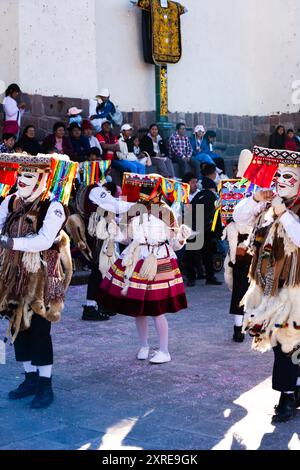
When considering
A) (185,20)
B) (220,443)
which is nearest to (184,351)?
(220,443)

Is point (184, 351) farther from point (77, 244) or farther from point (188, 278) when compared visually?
point (188, 278)

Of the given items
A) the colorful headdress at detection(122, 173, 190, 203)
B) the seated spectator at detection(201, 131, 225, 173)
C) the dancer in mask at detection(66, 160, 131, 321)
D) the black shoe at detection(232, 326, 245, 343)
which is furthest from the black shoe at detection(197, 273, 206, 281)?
the colorful headdress at detection(122, 173, 190, 203)

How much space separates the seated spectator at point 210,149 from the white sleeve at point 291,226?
11.6 metres

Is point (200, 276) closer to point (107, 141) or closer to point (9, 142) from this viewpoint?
point (107, 141)

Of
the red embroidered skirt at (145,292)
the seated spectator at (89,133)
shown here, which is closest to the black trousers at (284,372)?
the red embroidered skirt at (145,292)

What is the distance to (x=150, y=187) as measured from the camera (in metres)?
7.45

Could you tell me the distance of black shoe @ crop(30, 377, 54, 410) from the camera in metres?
6.01

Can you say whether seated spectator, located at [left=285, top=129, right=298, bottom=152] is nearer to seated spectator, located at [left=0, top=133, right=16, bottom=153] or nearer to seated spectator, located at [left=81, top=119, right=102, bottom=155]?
seated spectator, located at [left=81, top=119, right=102, bottom=155]

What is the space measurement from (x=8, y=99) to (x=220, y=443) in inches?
355

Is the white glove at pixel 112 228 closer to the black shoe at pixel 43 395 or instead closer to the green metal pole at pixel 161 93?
the black shoe at pixel 43 395

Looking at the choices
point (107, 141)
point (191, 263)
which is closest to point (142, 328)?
point (191, 263)

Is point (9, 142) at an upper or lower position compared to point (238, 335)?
upper

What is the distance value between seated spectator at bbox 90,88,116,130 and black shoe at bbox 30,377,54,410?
921 centimetres

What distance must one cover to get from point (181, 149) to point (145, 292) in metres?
9.49
